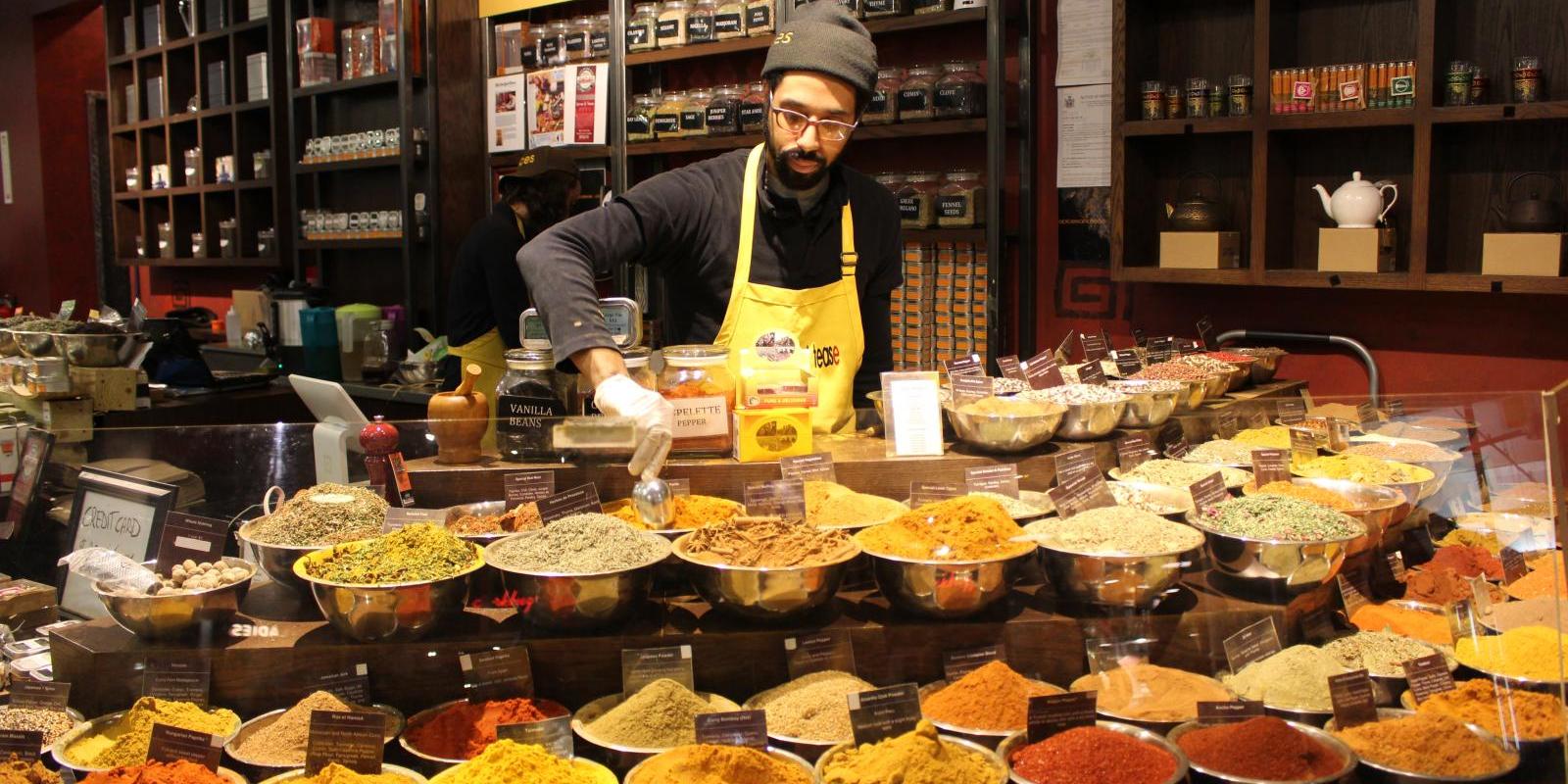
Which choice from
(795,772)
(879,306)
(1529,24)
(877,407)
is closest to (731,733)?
(795,772)

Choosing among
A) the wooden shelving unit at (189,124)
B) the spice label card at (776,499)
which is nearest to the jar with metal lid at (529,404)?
the spice label card at (776,499)

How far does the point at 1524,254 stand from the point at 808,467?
2.32 metres

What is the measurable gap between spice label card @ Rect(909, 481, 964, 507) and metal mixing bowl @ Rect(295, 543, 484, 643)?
28.1 inches

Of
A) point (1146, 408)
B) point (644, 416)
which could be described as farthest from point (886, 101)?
point (644, 416)

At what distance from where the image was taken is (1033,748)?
152cm

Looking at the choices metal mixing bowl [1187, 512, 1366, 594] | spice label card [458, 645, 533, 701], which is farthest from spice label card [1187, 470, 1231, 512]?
spice label card [458, 645, 533, 701]

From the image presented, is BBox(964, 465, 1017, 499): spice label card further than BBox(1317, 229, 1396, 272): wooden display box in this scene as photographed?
No

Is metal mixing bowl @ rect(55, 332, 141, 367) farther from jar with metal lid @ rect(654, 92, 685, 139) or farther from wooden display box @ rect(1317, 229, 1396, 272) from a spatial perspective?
wooden display box @ rect(1317, 229, 1396, 272)

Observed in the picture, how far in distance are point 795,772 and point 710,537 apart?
36 cm

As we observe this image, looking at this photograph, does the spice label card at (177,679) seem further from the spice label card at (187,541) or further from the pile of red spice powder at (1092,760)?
the pile of red spice powder at (1092,760)

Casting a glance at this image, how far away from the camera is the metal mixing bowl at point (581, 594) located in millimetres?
1634

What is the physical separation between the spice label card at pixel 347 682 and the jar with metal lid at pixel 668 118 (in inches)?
136

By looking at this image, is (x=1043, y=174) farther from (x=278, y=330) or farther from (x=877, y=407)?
(x=278, y=330)

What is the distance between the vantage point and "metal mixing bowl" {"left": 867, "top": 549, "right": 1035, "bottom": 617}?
Result: 1.66 meters
